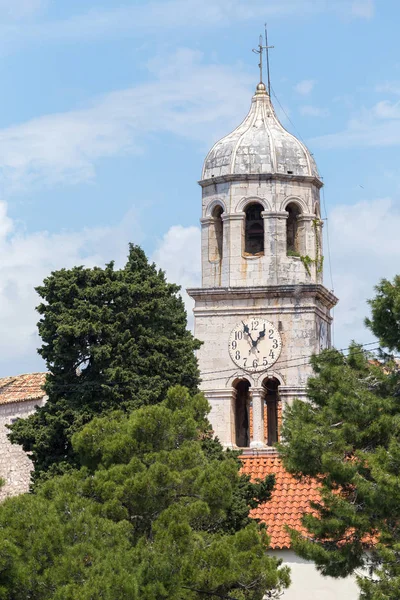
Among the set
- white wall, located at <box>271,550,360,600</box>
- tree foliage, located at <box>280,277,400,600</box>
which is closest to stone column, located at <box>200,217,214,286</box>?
white wall, located at <box>271,550,360,600</box>

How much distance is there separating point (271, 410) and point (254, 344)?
1.92m

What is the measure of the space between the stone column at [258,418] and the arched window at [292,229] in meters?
3.77

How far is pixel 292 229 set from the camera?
1785 inches

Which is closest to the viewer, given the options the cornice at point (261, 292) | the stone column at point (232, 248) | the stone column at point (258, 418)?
the stone column at point (258, 418)

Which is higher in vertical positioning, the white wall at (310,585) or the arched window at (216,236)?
the arched window at (216,236)

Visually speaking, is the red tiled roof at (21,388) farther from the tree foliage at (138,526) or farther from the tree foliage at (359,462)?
the tree foliage at (359,462)

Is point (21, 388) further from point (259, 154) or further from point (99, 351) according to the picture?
point (99, 351)

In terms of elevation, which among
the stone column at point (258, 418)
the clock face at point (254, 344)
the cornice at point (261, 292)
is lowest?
the stone column at point (258, 418)

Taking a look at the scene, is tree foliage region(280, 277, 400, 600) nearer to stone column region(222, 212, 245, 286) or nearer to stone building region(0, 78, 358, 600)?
stone building region(0, 78, 358, 600)

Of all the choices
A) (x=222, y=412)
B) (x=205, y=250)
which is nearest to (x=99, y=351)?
(x=222, y=412)

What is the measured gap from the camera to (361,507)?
1277 inches

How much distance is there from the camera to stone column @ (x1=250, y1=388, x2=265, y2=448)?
43469 millimetres

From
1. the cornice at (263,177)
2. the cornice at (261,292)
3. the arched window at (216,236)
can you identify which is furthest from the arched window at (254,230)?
the cornice at (261,292)

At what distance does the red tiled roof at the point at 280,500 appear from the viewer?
4041cm
